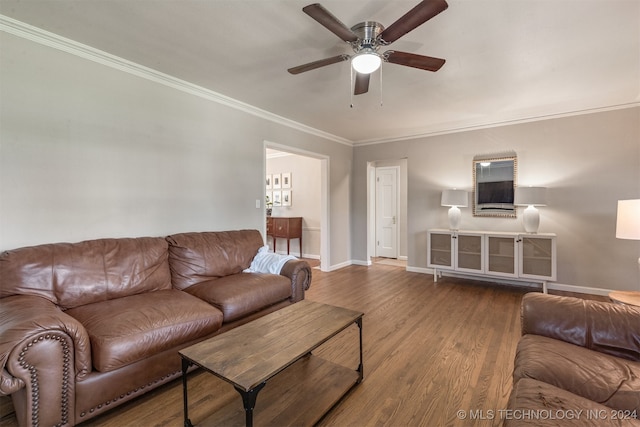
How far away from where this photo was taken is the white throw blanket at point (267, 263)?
2.96m

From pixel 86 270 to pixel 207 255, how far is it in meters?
0.93

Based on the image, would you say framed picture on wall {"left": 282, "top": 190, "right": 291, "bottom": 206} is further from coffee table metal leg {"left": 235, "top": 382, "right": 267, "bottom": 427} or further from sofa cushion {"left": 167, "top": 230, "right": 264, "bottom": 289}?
coffee table metal leg {"left": 235, "top": 382, "right": 267, "bottom": 427}

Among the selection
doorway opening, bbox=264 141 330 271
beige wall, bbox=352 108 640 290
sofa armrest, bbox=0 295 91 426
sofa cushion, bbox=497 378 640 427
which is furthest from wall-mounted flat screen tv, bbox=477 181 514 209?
sofa armrest, bbox=0 295 91 426

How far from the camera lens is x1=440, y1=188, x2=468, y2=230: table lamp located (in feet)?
14.3

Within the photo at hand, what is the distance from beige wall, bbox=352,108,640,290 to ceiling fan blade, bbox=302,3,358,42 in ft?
11.2

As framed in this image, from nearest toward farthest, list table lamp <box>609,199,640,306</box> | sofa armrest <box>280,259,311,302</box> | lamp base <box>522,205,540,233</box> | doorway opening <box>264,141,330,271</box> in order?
table lamp <box>609,199,640,306</box>, sofa armrest <box>280,259,311,302</box>, lamp base <box>522,205,540,233</box>, doorway opening <box>264,141,330,271</box>

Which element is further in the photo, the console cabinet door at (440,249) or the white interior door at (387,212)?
the white interior door at (387,212)

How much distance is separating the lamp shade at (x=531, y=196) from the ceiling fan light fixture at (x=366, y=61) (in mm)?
3061

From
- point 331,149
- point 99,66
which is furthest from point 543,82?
point 99,66

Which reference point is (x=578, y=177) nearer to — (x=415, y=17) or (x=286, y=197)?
(x=415, y=17)

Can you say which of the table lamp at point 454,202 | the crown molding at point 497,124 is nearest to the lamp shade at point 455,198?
the table lamp at point 454,202

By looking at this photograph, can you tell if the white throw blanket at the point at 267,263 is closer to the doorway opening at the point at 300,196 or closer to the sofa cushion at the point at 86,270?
the sofa cushion at the point at 86,270

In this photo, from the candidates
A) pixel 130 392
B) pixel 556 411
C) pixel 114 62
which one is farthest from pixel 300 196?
pixel 556 411

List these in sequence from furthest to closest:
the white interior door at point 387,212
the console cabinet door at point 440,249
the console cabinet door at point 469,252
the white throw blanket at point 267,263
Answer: the white interior door at point 387,212 → the console cabinet door at point 440,249 → the console cabinet door at point 469,252 → the white throw blanket at point 267,263
